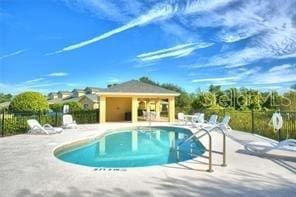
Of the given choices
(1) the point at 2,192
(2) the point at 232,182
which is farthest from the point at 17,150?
(2) the point at 232,182

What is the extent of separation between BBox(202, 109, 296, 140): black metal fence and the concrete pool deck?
513 centimetres

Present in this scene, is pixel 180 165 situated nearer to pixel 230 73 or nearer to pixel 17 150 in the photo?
pixel 17 150

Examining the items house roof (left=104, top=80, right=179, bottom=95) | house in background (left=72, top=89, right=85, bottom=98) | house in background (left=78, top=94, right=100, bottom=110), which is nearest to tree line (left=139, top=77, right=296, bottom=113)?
house roof (left=104, top=80, right=179, bottom=95)

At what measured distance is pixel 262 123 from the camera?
667 inches

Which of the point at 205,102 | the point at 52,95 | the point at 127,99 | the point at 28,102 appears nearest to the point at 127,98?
the point at 127,99

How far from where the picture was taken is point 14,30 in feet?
157

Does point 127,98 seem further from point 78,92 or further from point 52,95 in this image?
point 52,95

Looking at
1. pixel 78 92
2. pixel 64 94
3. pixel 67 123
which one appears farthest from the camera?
pixel 64 94

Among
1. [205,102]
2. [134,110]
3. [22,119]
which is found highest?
[205,102]

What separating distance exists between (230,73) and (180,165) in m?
42.6

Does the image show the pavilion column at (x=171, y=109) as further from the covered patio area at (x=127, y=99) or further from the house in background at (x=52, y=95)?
the house in background at (x=52, y=95)

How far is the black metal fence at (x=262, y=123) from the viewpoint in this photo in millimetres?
13828

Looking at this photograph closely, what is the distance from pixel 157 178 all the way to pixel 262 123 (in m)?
11.7

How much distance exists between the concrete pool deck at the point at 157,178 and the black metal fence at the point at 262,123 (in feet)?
16.8
